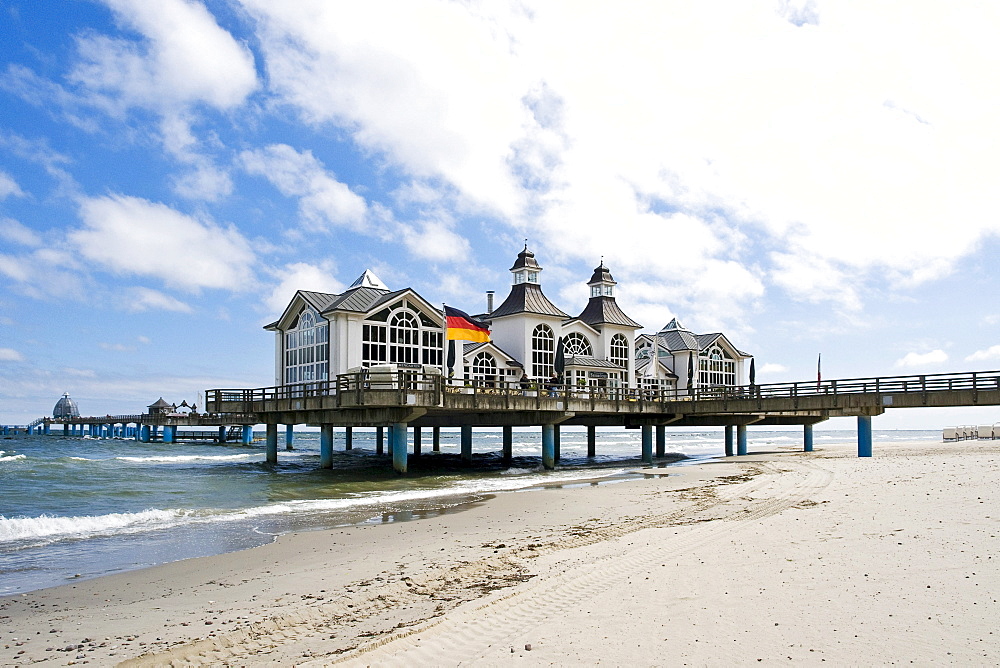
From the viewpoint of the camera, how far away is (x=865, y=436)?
110 ft

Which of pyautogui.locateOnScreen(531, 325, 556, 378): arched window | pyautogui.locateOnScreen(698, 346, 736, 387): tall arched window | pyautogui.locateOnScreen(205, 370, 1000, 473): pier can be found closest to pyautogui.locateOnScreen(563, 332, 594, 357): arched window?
pyautogui.locateOnScreen(531, 325, 556, 378): arched window

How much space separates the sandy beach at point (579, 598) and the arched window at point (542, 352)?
2755 centimetres

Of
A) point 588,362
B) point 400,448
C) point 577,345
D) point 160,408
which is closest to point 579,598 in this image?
point 400,448

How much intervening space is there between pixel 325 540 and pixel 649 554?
5.83m

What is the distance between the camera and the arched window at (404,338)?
1227 inches

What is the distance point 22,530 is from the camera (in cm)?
1414

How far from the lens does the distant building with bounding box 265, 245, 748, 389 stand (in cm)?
3042

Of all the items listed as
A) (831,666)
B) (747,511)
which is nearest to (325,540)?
(747,511)

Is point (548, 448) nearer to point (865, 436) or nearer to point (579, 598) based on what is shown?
point (865, 436)

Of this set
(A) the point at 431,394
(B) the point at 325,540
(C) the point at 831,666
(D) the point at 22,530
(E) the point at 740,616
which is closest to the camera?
(C) the point at 831,666

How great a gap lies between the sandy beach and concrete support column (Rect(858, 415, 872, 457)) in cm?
2202

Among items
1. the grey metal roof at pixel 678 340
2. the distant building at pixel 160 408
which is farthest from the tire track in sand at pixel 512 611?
the distant building at pixel 160 408

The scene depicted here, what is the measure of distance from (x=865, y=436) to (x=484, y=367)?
1805 cm

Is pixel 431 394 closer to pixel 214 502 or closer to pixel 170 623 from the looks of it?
pixel 214 502
